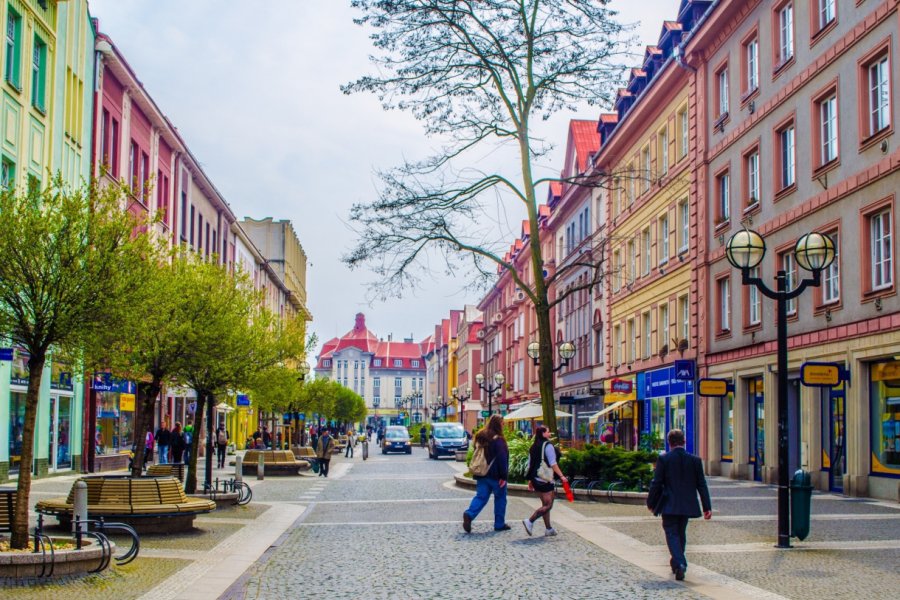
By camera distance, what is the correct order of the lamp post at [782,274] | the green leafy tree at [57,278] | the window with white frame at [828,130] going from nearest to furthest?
the green leafy tree at [57,278], the lamp post at [782,274], the window with white frame at [828,130]

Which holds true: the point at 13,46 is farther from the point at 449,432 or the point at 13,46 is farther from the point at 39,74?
the point at 449,432

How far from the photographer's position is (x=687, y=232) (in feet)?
119

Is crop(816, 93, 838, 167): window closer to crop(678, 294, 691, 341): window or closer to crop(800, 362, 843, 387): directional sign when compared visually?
crop(800, 362, 843, 387): directional sign

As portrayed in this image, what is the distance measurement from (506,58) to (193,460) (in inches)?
466

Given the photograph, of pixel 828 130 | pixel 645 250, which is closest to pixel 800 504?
pixel 828 130

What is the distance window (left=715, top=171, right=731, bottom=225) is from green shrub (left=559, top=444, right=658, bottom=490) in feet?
38.2

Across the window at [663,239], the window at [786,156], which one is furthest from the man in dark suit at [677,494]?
the window at [663,239]

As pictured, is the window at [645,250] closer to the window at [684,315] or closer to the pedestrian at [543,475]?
the window at [684,315]

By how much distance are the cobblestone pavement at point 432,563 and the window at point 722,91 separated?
17010 millimetres

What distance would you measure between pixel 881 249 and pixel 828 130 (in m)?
3.88

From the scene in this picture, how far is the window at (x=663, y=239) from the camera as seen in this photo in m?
38.8

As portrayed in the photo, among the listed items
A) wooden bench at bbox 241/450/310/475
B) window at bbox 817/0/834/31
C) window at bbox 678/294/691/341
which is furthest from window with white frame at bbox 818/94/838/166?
wooden bench at bbox 241/450/310/475

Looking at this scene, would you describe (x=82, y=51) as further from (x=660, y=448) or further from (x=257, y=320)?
(x=660, y=448)

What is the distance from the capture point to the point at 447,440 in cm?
5525
